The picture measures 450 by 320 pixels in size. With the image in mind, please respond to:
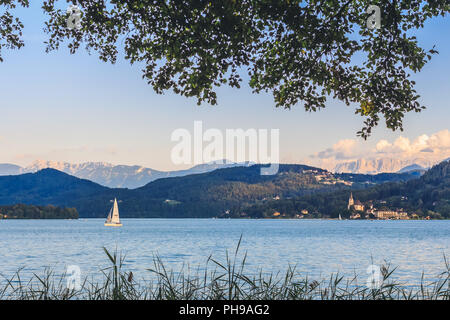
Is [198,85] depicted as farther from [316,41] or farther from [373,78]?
[373,78]

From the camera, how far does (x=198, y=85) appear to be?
12.9 metres

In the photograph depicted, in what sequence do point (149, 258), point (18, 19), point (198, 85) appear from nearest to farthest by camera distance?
point (198, 85) → point (18, 19) → point (149, 258)

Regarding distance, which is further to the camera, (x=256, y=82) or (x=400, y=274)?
(x=400, y=274)

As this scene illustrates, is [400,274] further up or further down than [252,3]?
further down

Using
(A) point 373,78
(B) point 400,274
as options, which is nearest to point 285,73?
(A) point 373,78

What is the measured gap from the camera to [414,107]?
13.3m

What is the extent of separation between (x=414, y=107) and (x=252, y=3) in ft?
15.7

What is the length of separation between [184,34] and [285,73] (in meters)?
2.98

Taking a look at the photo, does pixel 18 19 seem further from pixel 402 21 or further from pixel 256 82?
pixel 402 21
